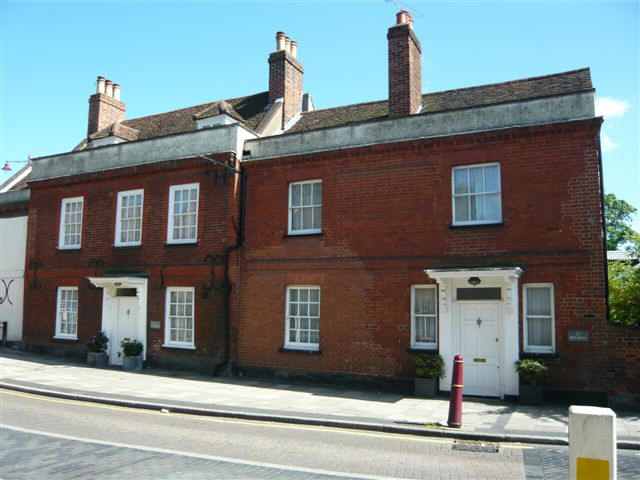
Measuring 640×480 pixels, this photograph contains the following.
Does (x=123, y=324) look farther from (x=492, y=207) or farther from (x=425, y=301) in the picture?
(x=492, y=207)

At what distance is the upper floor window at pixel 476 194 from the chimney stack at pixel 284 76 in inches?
329

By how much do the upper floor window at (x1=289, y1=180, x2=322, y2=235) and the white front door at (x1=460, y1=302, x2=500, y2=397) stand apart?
16.3 feet

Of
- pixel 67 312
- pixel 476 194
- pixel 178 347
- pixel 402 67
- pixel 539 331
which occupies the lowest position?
pixel 178 347

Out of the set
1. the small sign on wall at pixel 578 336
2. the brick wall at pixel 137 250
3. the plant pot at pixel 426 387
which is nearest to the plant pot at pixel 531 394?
the small sign on wall at pixel 578 336

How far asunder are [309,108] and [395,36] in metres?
8.90

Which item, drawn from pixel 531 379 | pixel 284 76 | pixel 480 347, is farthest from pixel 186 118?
pixel 531 379

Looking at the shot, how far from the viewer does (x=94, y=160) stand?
20312mm

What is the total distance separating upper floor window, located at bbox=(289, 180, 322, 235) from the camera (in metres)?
16.1

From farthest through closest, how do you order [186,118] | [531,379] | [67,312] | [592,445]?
[186,118], [67,312], [531,379], [592,445]

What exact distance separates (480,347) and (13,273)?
751 inches

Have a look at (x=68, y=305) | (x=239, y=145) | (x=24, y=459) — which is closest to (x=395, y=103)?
(x=239, y=145)

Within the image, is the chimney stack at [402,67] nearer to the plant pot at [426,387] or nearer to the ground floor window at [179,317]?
the plant pot at [426,387]

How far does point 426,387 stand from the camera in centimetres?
1323

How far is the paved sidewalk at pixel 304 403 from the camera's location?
387 inches
